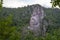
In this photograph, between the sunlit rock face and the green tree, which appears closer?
the green tree

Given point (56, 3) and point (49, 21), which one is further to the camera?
point (49, 21)

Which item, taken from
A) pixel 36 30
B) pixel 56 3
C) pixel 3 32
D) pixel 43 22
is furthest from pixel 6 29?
pixel 43 22

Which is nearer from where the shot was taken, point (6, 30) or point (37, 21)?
point (6, 30)

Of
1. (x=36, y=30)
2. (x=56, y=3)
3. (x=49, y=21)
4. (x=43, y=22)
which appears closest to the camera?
(x=56, y=3)

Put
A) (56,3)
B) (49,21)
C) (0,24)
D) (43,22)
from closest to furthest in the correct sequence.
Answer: (56,3), (0,24), (43,22), (49,21)

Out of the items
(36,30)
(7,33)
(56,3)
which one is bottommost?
(36,30)

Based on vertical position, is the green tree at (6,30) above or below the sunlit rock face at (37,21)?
above

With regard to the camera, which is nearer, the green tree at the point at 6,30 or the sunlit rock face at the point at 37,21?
the green tree at the point at 6,30

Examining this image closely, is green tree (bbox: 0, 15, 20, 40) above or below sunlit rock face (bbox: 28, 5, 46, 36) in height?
above

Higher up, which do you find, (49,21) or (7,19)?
(7,19)

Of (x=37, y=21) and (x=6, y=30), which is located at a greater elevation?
(x=6, y=30)

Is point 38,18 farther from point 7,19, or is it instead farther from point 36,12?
point 7,19
